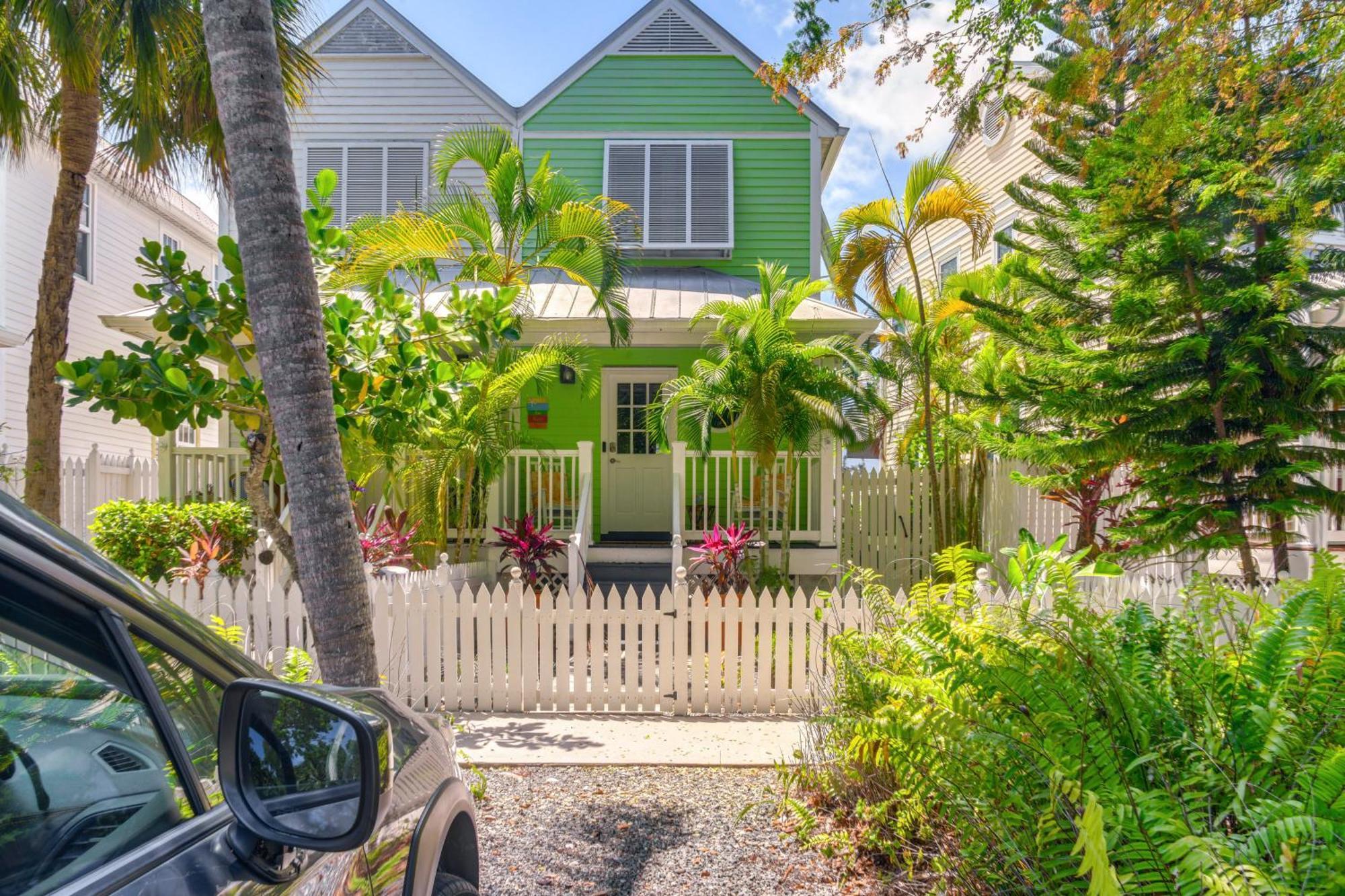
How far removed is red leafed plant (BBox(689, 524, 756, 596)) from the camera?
352 inches

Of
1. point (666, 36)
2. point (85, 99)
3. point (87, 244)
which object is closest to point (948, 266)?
point (666, 36)

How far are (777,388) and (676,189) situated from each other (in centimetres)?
598

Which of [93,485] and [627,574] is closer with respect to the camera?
[93,485]

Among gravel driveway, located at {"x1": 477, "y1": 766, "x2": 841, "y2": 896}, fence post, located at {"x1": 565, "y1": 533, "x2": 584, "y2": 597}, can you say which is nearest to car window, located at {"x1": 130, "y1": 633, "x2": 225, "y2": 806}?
gravel driveway, located at {"x1": 477, "y1": 766, "x2": 841, "y2": 896}

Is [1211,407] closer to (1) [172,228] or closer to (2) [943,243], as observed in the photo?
(2) [943,243]

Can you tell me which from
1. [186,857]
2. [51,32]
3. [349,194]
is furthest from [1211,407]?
[349,194]

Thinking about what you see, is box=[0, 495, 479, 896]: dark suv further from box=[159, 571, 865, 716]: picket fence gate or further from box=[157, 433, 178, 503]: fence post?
box=[157, 433, 178, 503]: fence post

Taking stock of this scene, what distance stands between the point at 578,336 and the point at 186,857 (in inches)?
373

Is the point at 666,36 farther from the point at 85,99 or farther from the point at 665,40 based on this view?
the point at 85,99

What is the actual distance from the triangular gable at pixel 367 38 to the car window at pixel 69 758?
49.1ft

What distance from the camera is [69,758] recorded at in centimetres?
125

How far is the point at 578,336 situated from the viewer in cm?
1046

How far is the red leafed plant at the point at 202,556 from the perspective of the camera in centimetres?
798

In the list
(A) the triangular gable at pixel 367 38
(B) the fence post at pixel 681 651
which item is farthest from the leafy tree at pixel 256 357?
(A) the triangular gable at pixel 367 38
